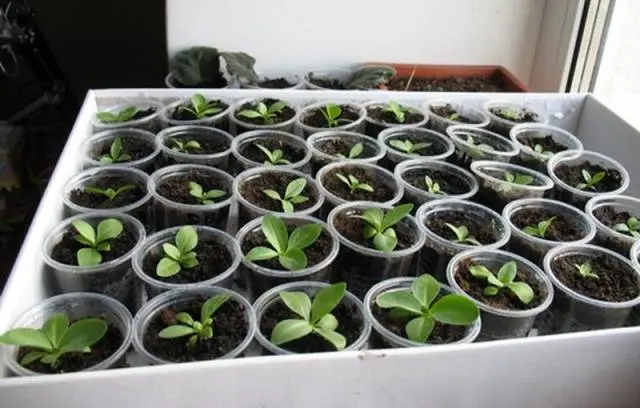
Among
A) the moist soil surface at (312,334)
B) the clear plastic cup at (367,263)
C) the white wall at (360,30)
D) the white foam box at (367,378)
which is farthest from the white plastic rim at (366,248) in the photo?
the white wall at (360,30)

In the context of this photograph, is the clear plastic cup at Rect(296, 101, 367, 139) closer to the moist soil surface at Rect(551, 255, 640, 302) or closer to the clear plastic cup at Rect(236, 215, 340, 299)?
the clear plastic cup at Rect(236, 215, 340, 299)

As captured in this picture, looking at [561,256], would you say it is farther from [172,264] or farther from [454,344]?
[172,264]

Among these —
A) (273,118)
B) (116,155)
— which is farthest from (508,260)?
(116,155)

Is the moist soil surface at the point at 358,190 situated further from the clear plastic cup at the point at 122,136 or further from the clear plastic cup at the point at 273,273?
the clear plastic cup at the point at 122,136

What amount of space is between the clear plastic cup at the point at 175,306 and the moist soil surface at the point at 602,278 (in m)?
0.45

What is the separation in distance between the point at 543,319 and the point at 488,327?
4.5 inches

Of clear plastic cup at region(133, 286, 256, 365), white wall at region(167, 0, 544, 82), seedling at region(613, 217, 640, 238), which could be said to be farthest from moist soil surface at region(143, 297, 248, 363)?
white wall at region(167, 0, 544, 82)

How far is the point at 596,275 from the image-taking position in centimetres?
90

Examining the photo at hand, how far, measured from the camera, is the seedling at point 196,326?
2.37ft

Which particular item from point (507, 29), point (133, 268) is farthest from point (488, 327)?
point (507, 29)

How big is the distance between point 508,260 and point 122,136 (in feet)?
2.30

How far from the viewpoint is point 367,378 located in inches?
27.4

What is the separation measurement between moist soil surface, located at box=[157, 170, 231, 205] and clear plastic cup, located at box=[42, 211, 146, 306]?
0.12 metres

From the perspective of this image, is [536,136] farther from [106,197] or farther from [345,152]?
[106,197]
